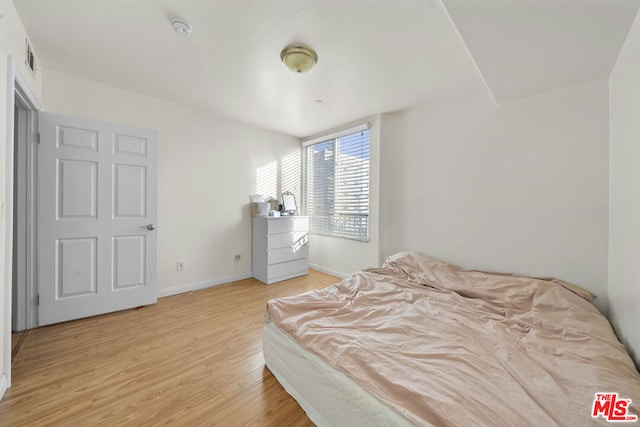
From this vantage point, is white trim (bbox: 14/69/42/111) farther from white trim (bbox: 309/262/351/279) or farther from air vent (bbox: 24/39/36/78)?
white trim (bbox: 309/262/351/279)

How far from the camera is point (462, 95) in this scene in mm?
2549

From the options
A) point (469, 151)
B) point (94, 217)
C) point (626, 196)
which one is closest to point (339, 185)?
A: point (469, 151)

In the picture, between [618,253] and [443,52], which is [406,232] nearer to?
[618,253]

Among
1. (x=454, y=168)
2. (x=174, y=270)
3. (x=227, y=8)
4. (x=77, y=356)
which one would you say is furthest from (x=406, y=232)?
(x=77, y=356)

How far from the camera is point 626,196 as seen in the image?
146cm

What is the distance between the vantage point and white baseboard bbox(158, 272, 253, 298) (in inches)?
117

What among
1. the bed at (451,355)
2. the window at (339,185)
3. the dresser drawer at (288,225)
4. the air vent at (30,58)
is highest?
the air vent at (30,58)

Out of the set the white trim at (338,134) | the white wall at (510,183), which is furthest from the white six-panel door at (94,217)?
the white wall at (510,183)

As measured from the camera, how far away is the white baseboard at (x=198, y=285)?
2978 millimetres

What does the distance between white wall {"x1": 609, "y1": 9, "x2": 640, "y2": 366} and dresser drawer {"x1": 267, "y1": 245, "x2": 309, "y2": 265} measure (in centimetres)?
323

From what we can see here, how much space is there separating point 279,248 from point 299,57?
8.15ft

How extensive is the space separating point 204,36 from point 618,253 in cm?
327

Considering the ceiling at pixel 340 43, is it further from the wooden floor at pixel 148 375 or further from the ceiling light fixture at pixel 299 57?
the wooden floor at pixel 148 375

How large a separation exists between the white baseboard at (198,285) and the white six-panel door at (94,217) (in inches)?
10.6
